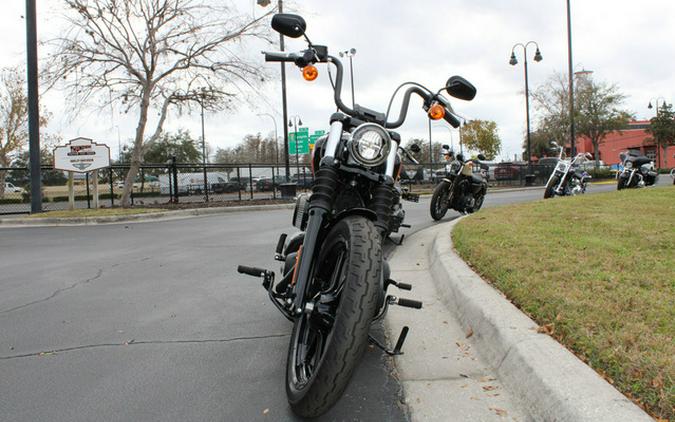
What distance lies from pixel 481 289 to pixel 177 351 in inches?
89.0

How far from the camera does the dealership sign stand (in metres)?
15.8

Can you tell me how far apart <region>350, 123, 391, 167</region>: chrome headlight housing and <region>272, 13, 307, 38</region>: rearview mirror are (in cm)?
89

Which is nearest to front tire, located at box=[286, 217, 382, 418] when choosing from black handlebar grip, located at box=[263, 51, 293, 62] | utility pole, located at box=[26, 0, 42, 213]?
black handlebar grip, located at box=[263, 51, 293, 62]

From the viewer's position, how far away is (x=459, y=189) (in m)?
9.88

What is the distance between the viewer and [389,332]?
3580 mm

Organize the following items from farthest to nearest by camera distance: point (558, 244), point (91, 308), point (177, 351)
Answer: point (558, 244) < point (91, 308) < point (177, 351)

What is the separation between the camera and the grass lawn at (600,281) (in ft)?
7.30

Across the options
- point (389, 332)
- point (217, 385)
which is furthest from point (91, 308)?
point (389, 332)

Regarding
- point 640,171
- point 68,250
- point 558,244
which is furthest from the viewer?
point 640,171

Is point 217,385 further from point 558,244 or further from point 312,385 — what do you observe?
point 558,244

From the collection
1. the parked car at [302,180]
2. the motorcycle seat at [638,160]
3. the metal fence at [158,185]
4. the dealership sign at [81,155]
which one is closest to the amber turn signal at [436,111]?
the motorcycle seat at [638,160]

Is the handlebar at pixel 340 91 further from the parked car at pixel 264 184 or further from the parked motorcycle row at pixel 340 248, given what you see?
the parked car at pixel 264 184

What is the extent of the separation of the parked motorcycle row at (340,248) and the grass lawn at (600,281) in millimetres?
950

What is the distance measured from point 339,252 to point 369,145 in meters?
0.61
